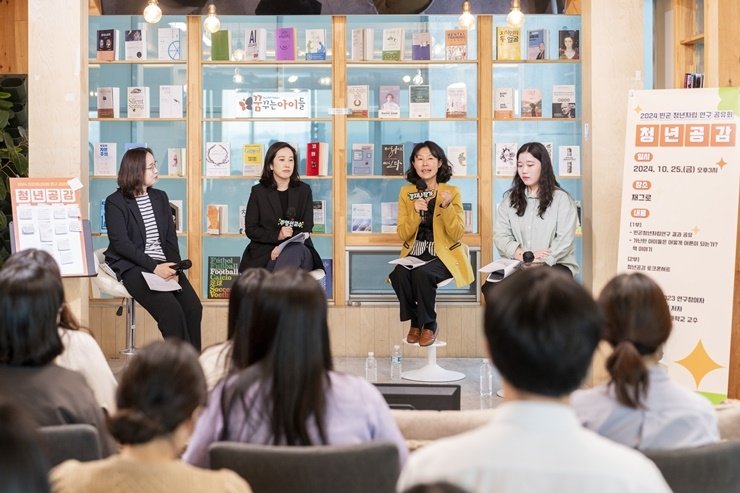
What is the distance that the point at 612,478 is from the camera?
60.2 inches

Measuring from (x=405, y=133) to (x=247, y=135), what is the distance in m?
1.30

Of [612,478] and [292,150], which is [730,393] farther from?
[612,478]

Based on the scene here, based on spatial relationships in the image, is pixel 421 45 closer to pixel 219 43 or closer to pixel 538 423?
pixel 219 43

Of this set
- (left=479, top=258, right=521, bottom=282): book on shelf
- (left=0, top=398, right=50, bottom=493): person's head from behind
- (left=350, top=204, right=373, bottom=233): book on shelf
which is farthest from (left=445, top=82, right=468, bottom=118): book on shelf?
(left=0, top=398, right=50, bottom=493): person's head from behind

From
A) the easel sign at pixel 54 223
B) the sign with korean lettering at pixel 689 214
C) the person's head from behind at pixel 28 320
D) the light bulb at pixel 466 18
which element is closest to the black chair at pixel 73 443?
the person's head from behind at pixel 28 320

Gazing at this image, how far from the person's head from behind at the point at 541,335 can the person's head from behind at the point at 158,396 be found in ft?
2.27

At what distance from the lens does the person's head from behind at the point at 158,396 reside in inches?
75.2

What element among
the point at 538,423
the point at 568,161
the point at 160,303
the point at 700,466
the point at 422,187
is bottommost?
the point at 160,303

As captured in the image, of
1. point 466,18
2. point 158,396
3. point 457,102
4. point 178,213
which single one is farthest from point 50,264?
point 457,102

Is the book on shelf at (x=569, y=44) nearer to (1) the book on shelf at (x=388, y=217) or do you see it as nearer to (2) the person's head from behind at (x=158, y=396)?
(1) the book on shelf at (x=388, y=217)

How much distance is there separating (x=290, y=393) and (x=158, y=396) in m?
0.43

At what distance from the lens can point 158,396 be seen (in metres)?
2.00

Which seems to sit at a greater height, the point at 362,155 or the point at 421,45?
the point at 421,45

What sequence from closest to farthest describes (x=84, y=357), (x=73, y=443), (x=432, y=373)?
(x=73, y=443) < (x=84, y=357) < (x=432, y=373)
